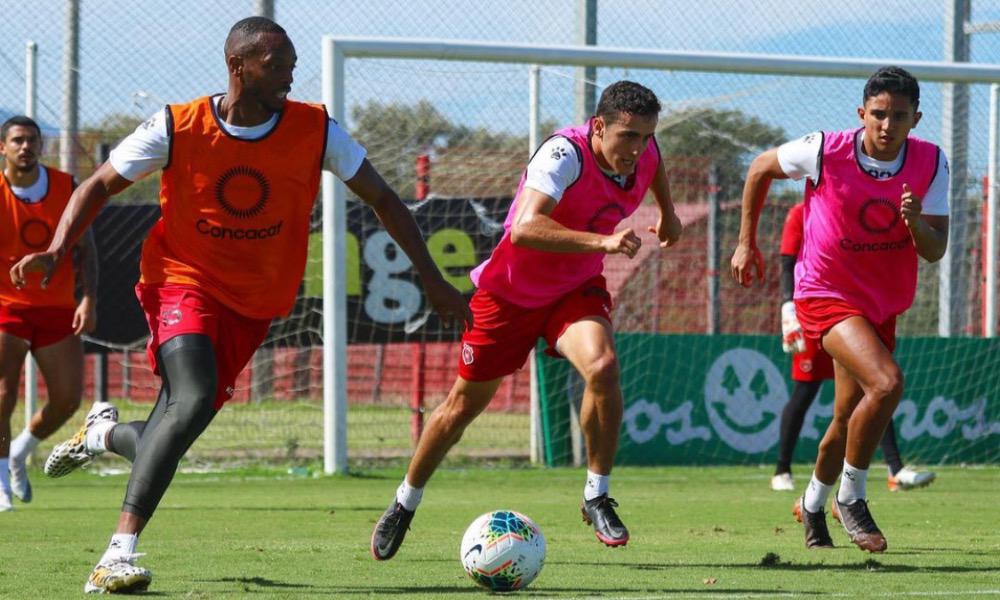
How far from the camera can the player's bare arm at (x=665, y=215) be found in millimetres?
7664

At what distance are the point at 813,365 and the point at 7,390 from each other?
17.8ft

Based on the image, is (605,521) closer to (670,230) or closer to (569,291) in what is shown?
(569,291)

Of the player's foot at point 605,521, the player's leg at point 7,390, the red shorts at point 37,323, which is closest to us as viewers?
the player's foot at point 605,521

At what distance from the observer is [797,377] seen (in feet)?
37.5

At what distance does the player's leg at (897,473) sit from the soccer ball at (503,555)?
5818 mm

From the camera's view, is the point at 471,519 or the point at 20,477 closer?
the point at 471,519

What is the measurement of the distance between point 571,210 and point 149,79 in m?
8.17

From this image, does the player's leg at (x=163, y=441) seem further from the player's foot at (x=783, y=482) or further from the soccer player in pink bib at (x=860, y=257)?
the player's foot at (x=783, y=482)

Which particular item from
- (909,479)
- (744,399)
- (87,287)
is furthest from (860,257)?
(744,399)

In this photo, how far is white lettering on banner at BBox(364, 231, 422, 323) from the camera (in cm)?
1506

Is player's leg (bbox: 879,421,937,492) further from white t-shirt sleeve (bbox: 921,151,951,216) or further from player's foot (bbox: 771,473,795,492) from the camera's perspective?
white t-shirt sleeve (bbox: 921,151,951,216)

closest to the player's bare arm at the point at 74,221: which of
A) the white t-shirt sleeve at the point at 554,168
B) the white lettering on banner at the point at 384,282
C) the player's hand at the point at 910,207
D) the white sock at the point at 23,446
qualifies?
the white t-shirt sleeve at the point at 554,168

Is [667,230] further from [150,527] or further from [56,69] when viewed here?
[56,69]

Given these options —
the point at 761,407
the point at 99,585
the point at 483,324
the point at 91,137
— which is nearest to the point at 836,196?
the point at 483,324
